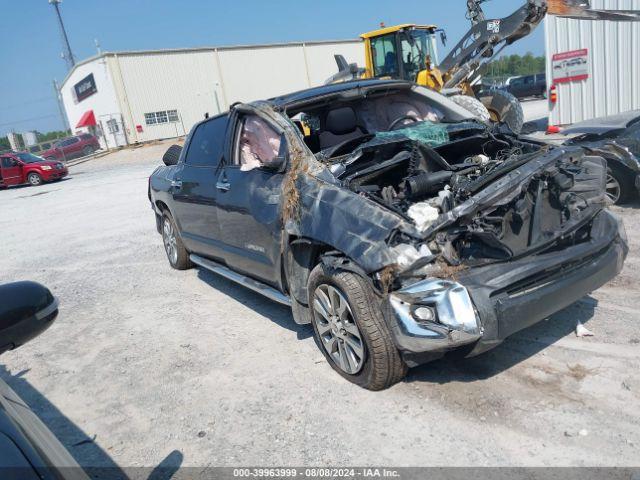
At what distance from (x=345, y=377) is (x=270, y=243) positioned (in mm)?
1190

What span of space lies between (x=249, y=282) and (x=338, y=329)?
140cm

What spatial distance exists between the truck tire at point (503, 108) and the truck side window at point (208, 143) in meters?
7.65

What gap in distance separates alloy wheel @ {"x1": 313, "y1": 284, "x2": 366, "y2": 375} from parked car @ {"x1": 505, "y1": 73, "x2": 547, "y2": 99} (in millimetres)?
33350

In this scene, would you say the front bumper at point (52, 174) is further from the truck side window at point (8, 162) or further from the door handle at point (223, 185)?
the door handle at point (223, 185)

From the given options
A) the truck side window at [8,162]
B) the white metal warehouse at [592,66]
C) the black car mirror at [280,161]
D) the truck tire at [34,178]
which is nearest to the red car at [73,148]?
the truck side window at [8,162]

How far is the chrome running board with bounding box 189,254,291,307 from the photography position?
4.28 m

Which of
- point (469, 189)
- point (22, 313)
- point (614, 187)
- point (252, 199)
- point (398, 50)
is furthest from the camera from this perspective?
point (398, 50)

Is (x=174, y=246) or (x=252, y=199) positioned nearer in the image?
(x=252, y=199)

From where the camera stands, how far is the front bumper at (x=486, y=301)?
2961mm

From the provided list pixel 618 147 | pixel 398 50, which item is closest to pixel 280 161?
pixel 618 147

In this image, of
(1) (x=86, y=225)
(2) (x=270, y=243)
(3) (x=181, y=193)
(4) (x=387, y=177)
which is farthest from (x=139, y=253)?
(4) (x=387, y=177)

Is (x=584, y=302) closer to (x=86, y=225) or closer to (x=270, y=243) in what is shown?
(x=270, y=243)

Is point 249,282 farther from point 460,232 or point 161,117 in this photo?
point 161,117

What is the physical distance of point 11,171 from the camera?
79.3ft
